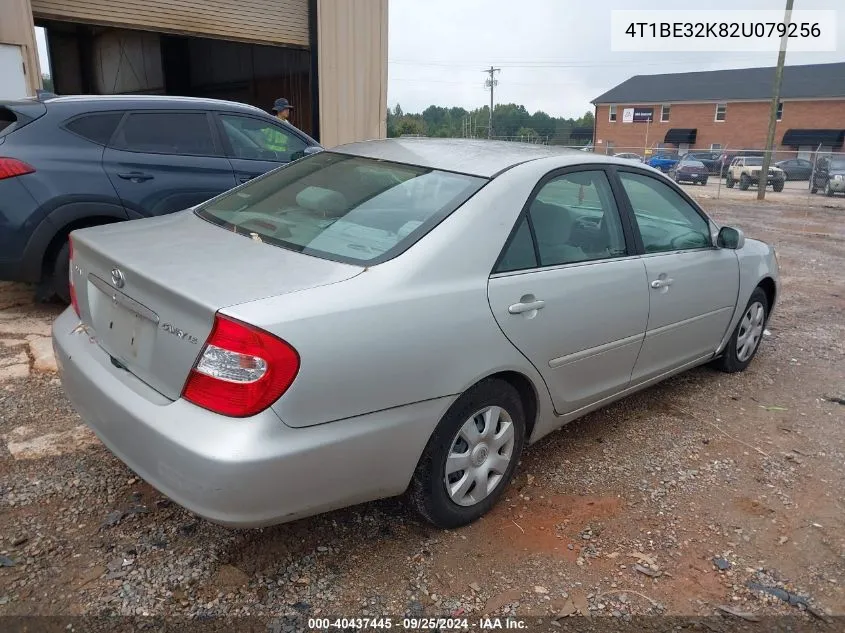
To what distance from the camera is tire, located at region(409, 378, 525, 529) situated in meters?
2.52

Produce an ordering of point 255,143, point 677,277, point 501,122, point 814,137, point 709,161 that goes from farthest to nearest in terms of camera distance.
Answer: point 501,122
point 814,137
point 709,161
point 255,143
point 677,277

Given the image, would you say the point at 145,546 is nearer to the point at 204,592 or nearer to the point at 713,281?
the point at 204,592

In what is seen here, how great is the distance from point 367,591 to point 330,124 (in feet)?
34.4

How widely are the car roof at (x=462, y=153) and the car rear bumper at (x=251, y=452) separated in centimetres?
116

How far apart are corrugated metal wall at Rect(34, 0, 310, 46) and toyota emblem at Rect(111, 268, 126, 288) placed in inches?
305

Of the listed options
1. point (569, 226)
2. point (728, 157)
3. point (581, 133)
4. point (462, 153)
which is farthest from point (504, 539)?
point (581, 133)

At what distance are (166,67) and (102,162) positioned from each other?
14763mm

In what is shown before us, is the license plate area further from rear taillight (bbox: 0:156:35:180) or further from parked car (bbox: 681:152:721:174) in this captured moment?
parked car (bbox: 681:152:721:174)

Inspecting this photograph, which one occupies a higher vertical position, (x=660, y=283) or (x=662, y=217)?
(x=662, y=217)

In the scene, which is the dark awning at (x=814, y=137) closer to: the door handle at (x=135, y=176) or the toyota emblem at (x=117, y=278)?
the door handle at (x=135, y=176)

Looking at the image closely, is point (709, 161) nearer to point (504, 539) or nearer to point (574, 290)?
point (574, 290)

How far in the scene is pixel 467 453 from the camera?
266 cm

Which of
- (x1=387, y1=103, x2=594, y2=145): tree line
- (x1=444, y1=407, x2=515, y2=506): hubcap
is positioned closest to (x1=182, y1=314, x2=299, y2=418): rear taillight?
(x1=444, y1=407, x2=515, y2=506): hubcap

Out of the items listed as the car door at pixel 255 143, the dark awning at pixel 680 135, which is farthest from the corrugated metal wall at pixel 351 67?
the dark awning at pixel 680 135
